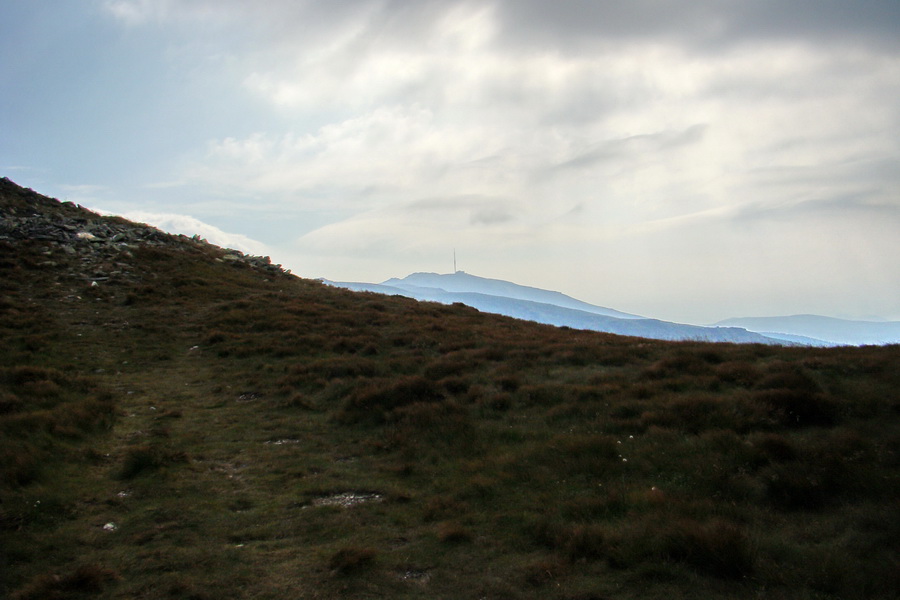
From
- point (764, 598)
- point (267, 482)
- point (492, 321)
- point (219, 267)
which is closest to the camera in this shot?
point (764, 598)

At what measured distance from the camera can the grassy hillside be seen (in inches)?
247

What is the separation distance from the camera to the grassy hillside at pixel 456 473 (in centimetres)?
628

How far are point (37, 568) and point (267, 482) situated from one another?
3.95m

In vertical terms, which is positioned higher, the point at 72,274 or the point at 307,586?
the point at 72,274

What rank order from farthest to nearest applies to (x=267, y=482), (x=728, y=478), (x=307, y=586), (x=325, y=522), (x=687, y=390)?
1. (x=687, y=390)
2. (x=267, y=482)
3. (x=325, y=522)
4. (x=728, y=478)
5. (x=307, y=586)

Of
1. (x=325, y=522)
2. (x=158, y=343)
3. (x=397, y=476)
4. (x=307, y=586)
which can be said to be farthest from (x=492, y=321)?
(x=307, y=586)

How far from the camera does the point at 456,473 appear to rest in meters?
10.2

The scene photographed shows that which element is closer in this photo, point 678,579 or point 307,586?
point 678,579

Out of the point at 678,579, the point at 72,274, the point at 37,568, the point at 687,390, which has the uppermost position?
the point at 72,274

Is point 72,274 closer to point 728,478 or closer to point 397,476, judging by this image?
point 397,476

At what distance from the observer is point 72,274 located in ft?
98.9

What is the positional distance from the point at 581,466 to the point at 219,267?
123 feet

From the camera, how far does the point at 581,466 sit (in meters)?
9.31

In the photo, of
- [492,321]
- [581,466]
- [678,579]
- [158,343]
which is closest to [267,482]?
[581,466]
